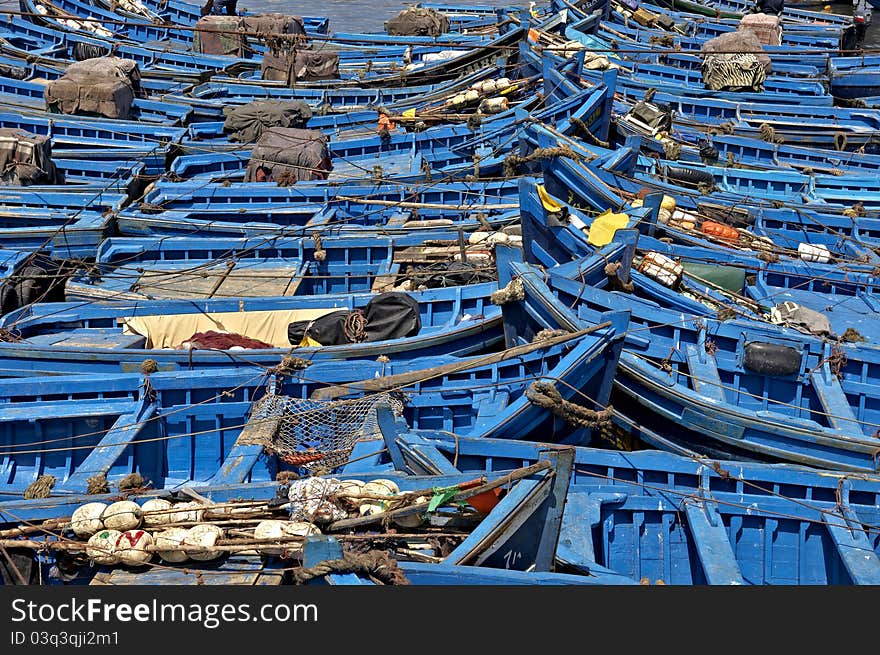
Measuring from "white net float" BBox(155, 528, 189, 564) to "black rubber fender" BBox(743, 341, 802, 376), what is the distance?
7.10 meters

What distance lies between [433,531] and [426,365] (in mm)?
4170

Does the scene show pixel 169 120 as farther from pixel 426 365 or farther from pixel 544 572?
pixel 544 572

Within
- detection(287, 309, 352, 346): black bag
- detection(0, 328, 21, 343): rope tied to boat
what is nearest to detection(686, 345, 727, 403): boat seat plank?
detection(287, 309, 352, 346): black bag

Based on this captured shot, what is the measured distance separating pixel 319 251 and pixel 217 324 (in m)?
2.68

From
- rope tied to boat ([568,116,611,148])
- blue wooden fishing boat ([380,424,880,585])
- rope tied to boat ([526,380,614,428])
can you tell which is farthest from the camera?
rope tied to boat ([568,116,611,148])

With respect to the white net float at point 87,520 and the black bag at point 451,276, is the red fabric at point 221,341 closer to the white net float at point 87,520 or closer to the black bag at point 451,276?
the black bag at point 451,276

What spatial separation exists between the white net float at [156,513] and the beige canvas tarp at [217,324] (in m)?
5.07

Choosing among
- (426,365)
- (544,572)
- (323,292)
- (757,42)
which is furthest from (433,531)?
(757,42)

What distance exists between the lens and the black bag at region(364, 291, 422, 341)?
14.1 m

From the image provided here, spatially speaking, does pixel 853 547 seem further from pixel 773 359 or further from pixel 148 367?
pixel 148 367

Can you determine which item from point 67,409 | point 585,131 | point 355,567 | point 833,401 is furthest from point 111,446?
point 585,131

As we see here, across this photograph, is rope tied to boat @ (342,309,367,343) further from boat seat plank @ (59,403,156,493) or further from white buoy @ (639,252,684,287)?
white buoy @ (639,252,684,287)

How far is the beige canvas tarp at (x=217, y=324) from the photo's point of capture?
1473cm

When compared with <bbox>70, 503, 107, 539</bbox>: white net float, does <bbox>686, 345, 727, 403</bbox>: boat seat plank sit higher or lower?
higher
